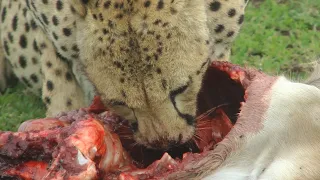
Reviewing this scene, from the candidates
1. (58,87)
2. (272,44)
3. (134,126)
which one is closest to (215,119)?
(134,126)

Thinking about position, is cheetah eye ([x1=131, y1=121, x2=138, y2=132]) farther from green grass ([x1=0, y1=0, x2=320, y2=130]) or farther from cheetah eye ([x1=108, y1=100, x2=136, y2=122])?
green grass ([x1=0, y1=0, x2=320, y2=130])

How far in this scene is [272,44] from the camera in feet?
15.3

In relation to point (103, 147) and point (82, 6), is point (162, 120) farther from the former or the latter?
point (82, 6)

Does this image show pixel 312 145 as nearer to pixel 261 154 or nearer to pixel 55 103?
pixel 261 154

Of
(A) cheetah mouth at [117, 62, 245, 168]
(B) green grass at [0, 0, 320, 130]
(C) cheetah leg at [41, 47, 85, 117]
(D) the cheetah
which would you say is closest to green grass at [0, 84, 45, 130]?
(B) green grass at [0, 0, 320, 130]

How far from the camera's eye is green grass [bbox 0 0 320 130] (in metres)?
4.27

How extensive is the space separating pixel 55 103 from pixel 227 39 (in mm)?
1005

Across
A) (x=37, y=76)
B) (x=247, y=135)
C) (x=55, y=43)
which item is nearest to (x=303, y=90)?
(x=247, y=135)

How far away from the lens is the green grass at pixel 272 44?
4266 mm

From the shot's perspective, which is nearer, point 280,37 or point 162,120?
point 162,120

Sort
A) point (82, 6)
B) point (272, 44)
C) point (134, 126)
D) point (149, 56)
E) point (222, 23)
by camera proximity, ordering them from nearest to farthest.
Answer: point (149, 56), point (134, 126), point (82, 6), point (222, 23), point (272, 44)

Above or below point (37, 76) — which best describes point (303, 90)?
above

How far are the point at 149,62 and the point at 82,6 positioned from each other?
436 millimetres

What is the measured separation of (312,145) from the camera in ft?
7.89
